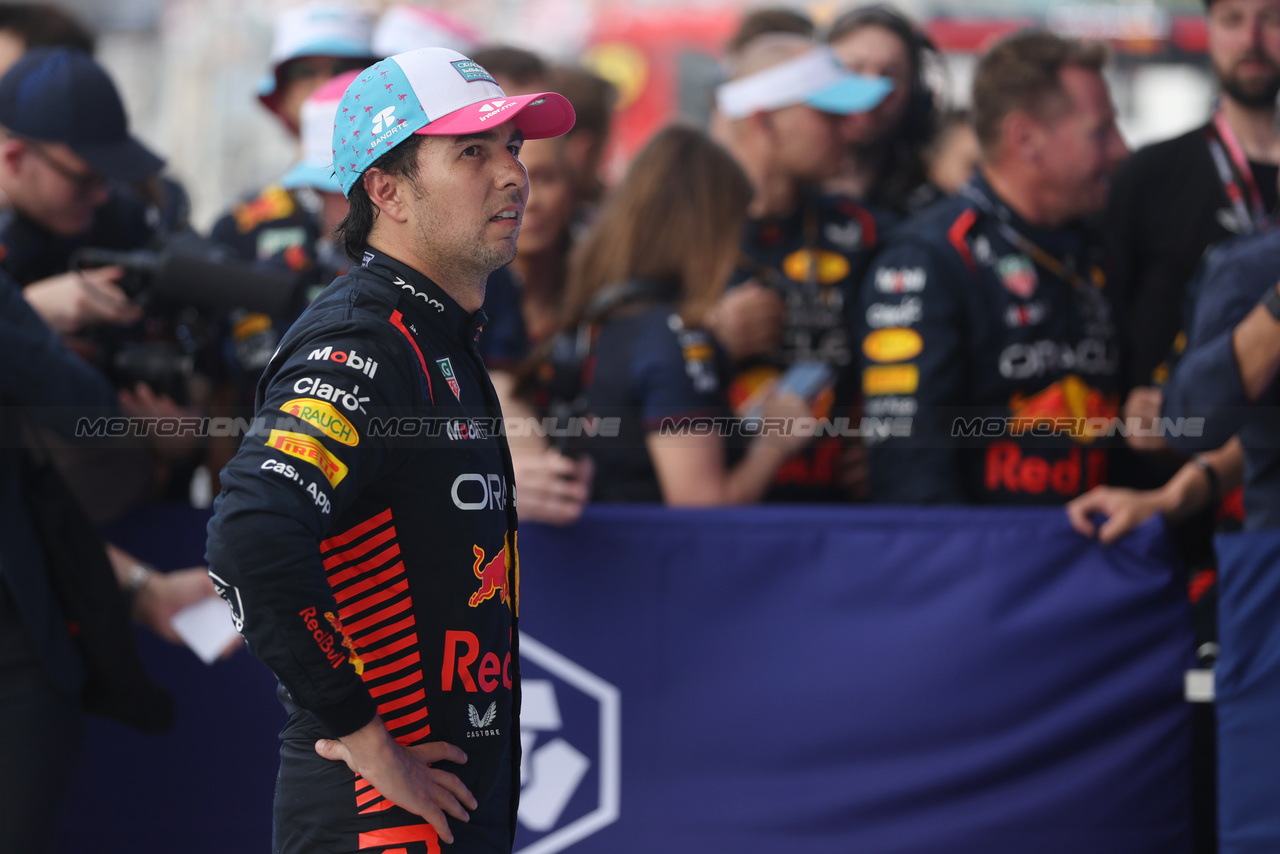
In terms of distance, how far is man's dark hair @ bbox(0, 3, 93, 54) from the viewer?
4148mm

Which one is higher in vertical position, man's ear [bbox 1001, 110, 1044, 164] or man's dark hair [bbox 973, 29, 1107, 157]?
man's dark hair [bbox 973, 29, 1107, 157]

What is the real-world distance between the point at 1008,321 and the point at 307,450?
255 cm

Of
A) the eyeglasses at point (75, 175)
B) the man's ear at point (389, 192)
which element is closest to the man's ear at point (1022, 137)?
the man's ear at point (389, 192)

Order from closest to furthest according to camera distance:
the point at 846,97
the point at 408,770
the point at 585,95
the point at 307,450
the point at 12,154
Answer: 1. the point at 307,450
2. the point at 408,770
3. the point at 12,154
4. the point at 846,97
5. the point at 585,95

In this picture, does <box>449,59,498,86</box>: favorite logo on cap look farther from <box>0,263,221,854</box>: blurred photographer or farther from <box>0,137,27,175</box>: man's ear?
<box>0,137,27,175</box>: man's ear

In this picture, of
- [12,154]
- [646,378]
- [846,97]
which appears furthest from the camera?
[846,97]

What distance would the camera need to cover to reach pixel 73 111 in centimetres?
324

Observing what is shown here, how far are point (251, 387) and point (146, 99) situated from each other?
52.5 feet

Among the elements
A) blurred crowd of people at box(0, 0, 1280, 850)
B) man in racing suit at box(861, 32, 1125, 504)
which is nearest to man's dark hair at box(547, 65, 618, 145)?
blurred crowd of people at box(0, 0, 1280, 850)

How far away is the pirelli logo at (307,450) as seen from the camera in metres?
1.72

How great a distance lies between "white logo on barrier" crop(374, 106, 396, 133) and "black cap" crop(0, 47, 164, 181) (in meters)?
1.69

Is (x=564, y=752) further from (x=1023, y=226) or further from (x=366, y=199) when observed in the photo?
(x=1023, y=226)

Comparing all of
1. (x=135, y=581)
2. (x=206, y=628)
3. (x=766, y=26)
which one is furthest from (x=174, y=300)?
(x=766, y=26)

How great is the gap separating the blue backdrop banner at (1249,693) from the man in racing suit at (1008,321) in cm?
61
